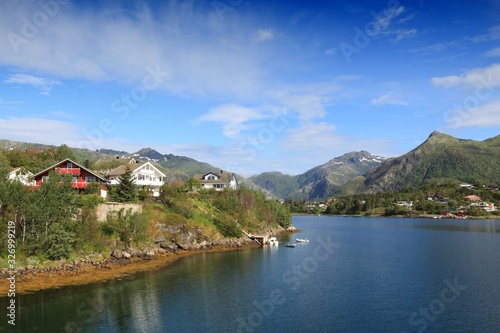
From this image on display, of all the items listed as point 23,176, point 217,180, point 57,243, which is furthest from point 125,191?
point 217,180

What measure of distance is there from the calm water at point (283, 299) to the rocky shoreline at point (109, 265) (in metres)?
3.58

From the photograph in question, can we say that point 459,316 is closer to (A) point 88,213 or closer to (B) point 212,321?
(B) point 212,321

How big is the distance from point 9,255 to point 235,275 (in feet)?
106

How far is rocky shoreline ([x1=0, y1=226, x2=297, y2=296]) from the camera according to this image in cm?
4647

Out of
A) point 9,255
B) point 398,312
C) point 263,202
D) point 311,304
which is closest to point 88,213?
point 9,255

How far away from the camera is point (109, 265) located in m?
57.0

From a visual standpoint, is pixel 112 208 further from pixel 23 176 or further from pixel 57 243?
pixel 23 176

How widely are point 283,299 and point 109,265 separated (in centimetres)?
3035

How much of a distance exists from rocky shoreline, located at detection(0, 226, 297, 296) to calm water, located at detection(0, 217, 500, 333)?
358 centimetres

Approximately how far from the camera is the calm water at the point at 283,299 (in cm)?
3425

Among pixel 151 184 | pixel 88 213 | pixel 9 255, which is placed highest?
pixel 151 184

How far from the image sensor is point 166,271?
184 ft

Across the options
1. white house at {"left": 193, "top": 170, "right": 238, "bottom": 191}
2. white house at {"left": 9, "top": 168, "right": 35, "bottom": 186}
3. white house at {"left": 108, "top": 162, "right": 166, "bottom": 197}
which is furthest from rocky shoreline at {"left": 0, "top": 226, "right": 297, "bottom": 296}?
white house at {"left": 193, "top": 170, "right": 238, "bottom": 191}

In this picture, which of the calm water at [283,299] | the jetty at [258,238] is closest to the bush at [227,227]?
the jetty at [258,238]
